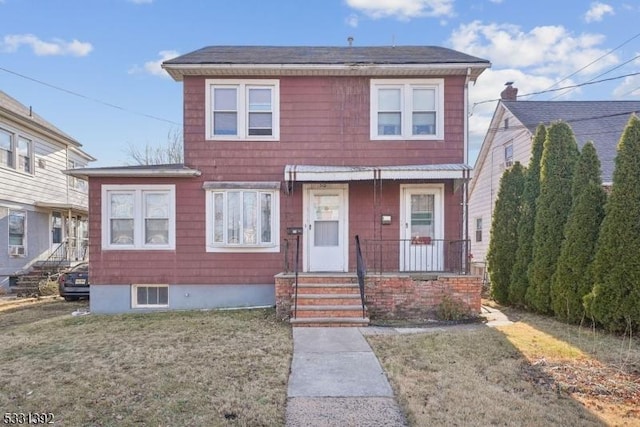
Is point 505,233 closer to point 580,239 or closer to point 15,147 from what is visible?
point 580,239

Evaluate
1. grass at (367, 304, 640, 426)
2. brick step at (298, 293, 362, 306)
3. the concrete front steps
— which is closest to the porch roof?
the concrete front steps

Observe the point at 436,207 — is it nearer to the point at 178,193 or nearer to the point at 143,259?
the point at 178,193

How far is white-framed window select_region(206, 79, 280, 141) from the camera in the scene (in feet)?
31.4

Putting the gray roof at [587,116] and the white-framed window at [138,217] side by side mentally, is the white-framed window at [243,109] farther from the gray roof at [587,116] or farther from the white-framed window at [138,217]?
A: the gray roof at [587,116]

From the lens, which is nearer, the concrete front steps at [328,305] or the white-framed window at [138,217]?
the concrete front steps at [328,305]

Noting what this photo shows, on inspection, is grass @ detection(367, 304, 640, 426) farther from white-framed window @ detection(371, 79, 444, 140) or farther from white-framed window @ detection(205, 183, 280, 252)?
white-framed window @ detection(371, 79, 444, 140)

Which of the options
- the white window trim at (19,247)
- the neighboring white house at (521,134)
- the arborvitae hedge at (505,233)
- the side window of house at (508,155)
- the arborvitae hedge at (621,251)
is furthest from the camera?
the side window of house at (508,155)

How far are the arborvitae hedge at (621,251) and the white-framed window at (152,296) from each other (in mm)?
8562

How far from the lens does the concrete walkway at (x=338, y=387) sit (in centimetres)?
375

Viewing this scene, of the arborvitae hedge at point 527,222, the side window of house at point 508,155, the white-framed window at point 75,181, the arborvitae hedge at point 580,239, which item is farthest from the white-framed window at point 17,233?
the side window of house at point 508,155

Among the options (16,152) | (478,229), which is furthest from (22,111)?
(478,229)

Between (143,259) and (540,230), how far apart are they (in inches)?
340

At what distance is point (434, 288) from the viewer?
8.34m

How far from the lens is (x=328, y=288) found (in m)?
8.25
